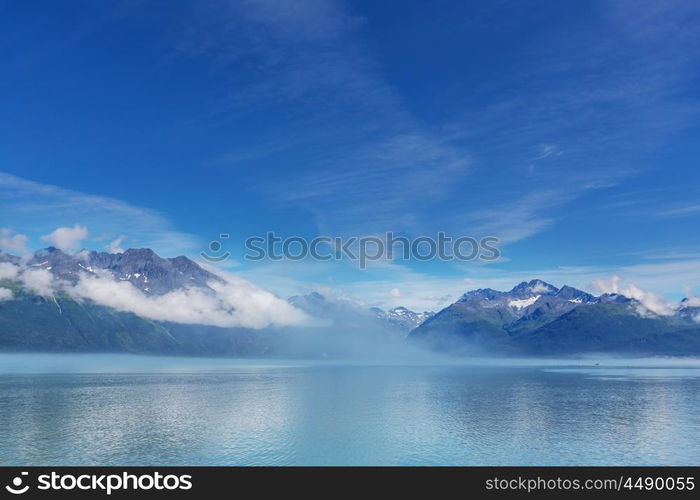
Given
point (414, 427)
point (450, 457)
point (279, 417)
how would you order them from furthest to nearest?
1. point (279, 417)
2. point (414, 427)
3. point (450, 457)

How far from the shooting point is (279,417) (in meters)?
104

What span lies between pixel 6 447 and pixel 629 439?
94.6m

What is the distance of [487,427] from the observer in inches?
3607
